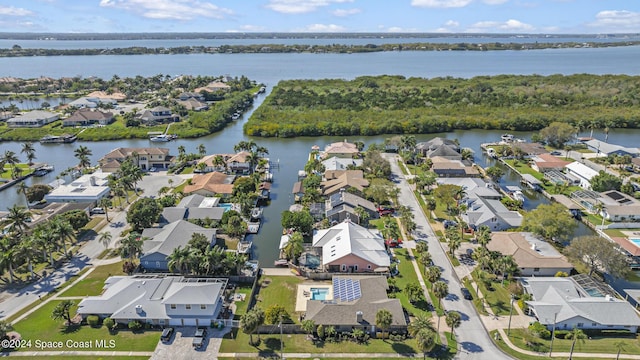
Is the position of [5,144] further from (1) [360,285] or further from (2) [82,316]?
(1) [360,285]

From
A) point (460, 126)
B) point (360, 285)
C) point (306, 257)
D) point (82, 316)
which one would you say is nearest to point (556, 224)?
point (360, 285)

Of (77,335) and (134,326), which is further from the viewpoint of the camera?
(134,326)

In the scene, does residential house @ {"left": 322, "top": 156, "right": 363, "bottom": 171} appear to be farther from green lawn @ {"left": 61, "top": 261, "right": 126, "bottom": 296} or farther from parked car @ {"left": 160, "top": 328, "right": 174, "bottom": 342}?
parked car @ {"left": 160, "top": 328, "right": 174, "bottom": 342}

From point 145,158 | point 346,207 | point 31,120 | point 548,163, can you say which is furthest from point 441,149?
point 31,120

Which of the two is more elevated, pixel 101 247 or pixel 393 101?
pixel 393 101

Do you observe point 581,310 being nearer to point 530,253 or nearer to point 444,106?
point 530,253

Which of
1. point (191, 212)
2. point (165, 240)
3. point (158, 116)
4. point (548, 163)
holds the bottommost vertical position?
point (191, 212)
